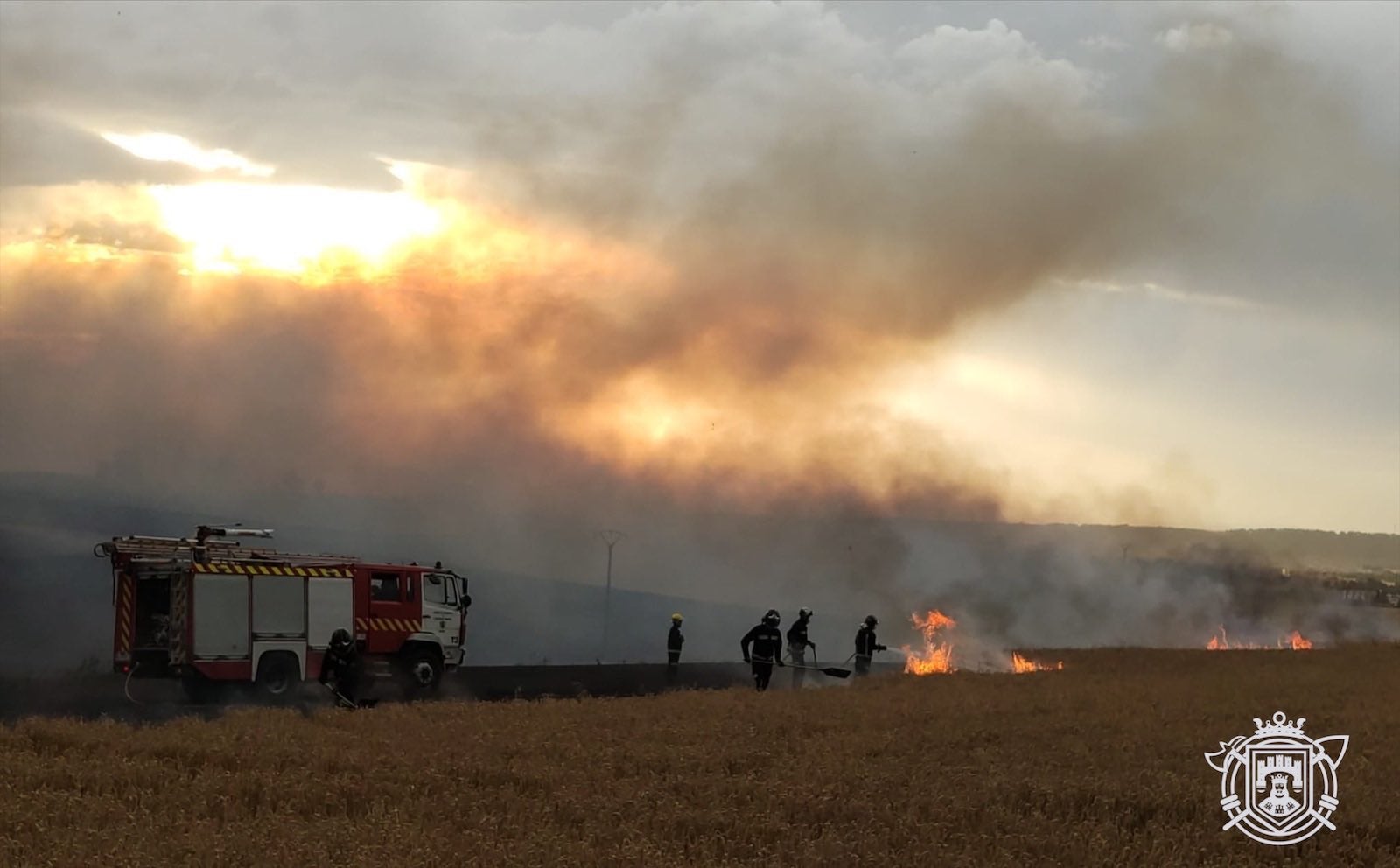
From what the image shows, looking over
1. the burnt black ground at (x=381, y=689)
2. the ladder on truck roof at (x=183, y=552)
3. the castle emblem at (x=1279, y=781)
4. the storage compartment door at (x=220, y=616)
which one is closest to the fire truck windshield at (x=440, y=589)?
the burnt black ground at (x=381, y=689)

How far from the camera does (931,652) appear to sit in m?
41.6

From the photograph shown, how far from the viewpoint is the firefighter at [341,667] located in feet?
74.0

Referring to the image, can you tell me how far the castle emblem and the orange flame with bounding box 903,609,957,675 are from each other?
1422 centimetres

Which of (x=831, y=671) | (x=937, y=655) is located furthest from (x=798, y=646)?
(x=937, y=655)

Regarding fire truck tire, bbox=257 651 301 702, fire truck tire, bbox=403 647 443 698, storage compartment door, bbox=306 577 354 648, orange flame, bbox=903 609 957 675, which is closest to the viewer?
fire truck tire, bbox=257 651 301 702

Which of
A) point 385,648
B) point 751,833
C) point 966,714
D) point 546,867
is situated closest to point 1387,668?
point 966,714

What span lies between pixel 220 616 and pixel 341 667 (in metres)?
8.07

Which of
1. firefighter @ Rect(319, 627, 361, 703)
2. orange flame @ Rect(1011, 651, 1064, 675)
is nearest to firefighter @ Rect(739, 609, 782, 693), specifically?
firefighter @ Rect(319, 627, 361, 703)

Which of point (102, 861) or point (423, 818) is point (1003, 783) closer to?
point (423, 818)

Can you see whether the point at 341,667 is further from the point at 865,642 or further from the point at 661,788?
the point at 865,642

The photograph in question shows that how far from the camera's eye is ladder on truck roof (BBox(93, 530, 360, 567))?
29891mm

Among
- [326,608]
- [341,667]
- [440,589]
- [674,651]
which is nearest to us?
[341,667]

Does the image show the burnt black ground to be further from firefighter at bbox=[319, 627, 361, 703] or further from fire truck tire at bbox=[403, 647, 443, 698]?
firefighter at bbox=[319, 627, 361, 703]

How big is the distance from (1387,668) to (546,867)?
31.7m
